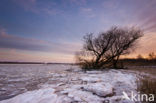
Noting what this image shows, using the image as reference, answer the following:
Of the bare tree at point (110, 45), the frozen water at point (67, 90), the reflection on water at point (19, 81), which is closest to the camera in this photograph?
the frozen water at point (67, 90)

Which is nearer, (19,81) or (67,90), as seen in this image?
(67,90)

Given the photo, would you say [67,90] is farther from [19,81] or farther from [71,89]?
[19,81]

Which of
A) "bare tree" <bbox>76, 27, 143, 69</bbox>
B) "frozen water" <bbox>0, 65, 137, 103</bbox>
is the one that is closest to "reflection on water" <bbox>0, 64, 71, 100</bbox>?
"frozen water" <bbox>0, 65, 137, 103</bbox>

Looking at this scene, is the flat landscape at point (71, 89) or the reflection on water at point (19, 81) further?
the reflection on water at point (19, 81)

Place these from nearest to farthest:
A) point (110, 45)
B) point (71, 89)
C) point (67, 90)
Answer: point (67, 90)
point (71, 89)
point (110, 45)

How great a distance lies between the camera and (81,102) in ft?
6.18

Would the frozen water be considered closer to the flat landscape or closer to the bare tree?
the flat landscape

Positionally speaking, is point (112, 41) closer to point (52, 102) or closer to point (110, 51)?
point (110, 51)

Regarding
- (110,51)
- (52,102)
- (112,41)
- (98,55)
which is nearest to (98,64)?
(98,55)

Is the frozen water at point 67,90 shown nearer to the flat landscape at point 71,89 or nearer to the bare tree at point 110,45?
the flat landscape at point 71,89

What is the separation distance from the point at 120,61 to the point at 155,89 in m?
15.0

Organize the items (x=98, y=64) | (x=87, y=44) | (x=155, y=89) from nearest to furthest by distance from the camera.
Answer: (x=155, y=89) → (x=98, y=64) → (x=87, y=44)

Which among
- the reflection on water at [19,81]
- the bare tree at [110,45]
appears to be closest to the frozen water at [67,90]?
the reflection on water at [19,81]

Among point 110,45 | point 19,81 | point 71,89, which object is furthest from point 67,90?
point 110,45
